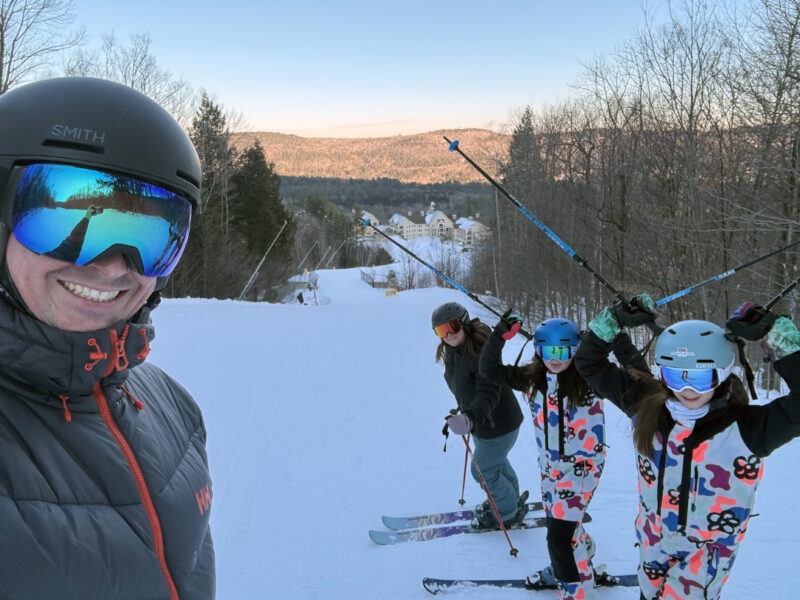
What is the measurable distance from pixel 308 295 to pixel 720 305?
37217 millimetres

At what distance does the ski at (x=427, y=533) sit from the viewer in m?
4.57

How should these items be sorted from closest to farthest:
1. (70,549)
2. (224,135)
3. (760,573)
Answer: (70,549), (760,573), (224,135)

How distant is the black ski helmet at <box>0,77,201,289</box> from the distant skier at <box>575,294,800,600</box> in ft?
7.64

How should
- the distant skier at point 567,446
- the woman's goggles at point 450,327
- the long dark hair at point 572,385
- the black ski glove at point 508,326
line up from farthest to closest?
1. the woman's goggles at point 450,327
2. the black ski glove at point 508,326
3. the long dark hair at point 572,385
4. the distant skier at point 567,446

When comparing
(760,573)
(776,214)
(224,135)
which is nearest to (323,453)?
(760,573)

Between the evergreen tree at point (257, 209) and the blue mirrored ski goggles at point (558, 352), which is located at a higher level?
the evergreen tree at point (257, 209)

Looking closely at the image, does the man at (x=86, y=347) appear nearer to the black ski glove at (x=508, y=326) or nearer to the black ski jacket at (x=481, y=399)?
the black ski glove at (x=508, y=326)

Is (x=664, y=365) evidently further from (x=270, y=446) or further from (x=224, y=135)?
(x=224, y=135)

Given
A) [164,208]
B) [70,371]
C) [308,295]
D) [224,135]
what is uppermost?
[224,135]

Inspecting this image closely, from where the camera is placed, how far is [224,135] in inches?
1256

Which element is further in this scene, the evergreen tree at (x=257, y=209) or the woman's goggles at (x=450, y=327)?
the evergreen tree at (x=257, y=209)

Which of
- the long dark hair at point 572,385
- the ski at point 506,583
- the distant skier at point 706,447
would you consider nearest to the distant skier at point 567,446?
the long dark hair at point 572,385

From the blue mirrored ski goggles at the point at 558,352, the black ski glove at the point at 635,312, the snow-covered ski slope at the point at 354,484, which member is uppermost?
the black ski glove at the point at 635,312

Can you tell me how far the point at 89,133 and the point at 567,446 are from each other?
10.5 feet
